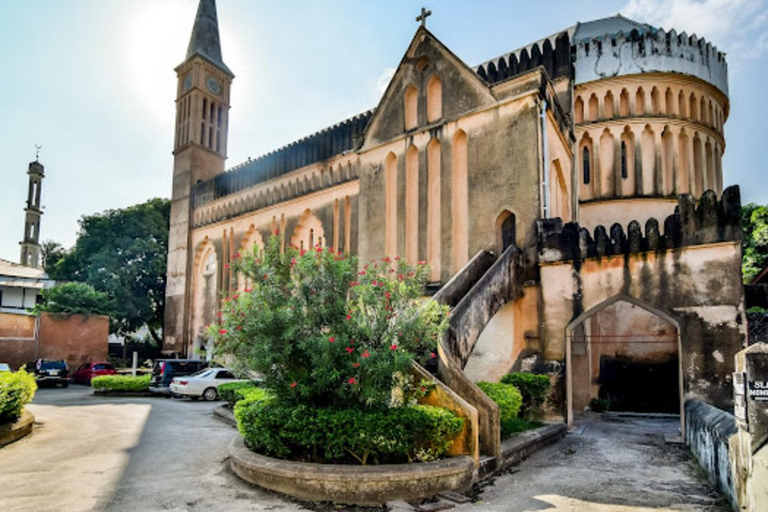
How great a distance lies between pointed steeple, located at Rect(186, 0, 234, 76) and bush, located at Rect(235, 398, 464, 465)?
29206 mm

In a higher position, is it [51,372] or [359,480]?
[359,480]

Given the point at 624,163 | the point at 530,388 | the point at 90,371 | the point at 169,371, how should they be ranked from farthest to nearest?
1. the point at 90,371
2. the point at 169,371
3. the point at 624,163
4. the point at 530,388

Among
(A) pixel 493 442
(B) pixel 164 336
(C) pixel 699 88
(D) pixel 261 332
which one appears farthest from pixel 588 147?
(B) pixel 164 336

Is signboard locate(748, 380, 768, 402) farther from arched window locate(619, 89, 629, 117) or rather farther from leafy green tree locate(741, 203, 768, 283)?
leafy green tree locate(741, 203, 768, 283)

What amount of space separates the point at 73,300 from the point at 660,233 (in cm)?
2929

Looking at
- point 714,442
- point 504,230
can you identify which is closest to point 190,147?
point 504,230

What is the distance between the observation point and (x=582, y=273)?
12414mm

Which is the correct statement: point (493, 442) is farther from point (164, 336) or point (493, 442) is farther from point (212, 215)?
point (164, 336)

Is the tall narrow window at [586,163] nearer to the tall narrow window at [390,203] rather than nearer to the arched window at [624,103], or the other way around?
the arched window at [624,103]

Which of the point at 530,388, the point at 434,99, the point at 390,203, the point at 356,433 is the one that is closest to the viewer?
the point at 356,433

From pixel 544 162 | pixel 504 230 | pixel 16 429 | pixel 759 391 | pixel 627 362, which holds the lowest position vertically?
pixel 16 429

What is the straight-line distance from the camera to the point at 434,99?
53.1 ft

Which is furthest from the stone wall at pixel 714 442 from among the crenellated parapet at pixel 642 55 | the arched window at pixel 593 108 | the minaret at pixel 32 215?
the minaret at pixel 32 215

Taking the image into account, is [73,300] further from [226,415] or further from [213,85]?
[226,415]
